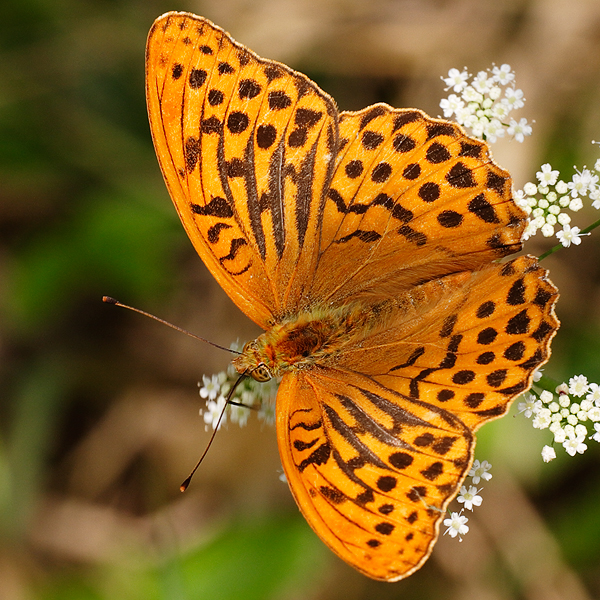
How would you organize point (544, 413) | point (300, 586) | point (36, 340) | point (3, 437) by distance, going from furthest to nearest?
1. point (36, 340)
2. point (3, 437)
3. point (300, 586)
4. point (544, 413)

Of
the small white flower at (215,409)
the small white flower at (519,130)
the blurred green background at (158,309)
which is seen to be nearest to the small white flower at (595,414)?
the blurred green background at (158,309)

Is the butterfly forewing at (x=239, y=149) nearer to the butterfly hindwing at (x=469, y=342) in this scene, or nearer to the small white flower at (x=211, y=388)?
the butterfly hindwing at (x=469, y=342)

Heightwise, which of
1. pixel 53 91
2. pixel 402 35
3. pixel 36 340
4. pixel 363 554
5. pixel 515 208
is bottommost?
pixel 363 554

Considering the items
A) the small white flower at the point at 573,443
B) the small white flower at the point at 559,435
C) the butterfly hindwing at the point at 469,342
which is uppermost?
the butterfly hindwing at the point at 469,342

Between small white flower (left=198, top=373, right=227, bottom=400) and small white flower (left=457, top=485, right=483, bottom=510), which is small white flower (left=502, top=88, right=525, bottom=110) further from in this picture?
small white flower (left=198, top=373, right=227, bottom=400)

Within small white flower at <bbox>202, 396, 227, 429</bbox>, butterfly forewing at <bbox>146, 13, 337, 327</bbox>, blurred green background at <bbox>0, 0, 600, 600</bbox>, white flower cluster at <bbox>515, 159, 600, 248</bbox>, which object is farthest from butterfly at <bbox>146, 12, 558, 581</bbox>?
blurred green background at <bbox>0, 0, 600, 600</bbox>

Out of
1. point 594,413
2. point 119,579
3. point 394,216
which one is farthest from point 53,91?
point 594,413

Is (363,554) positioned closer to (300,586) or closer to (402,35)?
(300,586)

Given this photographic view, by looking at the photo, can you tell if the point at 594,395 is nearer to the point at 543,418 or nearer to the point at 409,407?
the point at 543,418

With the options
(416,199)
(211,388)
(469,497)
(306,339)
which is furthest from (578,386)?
(211,388)
